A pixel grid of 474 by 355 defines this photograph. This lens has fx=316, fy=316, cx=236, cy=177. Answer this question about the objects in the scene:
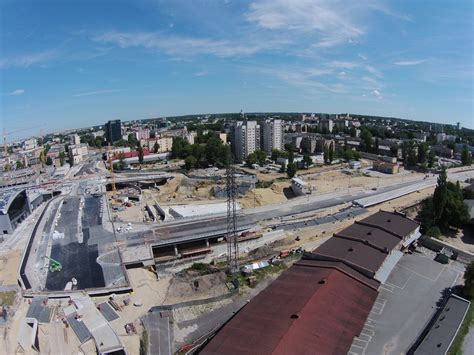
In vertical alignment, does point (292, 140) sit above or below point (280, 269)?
above

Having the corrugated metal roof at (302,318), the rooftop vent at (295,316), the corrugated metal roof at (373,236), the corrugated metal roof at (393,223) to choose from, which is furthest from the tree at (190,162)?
the rooftop vent at (295,316)

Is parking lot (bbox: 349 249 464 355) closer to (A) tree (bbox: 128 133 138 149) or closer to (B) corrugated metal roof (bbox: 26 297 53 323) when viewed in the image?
(B) corrugated metal roof (bbox: 26 297 53 323)

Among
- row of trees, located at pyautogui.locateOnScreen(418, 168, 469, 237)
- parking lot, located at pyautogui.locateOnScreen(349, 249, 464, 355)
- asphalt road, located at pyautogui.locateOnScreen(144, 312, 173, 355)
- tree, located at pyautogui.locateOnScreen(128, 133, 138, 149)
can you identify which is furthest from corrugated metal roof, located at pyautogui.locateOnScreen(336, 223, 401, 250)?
tree, located at pyautogui.locateOnScreen(128, 133, 138, 149)

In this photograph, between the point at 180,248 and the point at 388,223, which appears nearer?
the point at 388,223

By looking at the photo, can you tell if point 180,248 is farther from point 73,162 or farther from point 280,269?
point 73,162

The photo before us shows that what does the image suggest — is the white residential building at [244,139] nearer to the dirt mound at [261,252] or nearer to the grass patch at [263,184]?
the grass patch at [263,184]

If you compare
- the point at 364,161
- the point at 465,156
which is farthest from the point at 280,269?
the point at 465,156

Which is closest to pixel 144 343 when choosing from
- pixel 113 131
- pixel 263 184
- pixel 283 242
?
pixel 283 242
